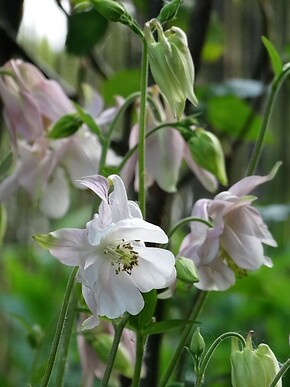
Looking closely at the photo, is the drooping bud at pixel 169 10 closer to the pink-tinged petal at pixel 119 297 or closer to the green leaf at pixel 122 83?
the pink-tinged petal at pixel 119 297

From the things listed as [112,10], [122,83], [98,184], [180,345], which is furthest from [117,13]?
[122,83]

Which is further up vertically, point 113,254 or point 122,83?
point 113,254

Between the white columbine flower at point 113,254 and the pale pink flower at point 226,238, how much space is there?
0.11m

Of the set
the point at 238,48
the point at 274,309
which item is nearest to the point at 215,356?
the point at 274,309

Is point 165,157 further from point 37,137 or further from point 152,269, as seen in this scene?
point 152,269

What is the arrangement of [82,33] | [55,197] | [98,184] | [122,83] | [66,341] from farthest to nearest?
1. [122,83]
2. [82,33]
3. [55,197]
4. [66,341]
5. [98,184]

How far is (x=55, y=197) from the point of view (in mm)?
881

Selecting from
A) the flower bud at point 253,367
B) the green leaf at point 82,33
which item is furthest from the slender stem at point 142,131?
the green leaf at point 82,33

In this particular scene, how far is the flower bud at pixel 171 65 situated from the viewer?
1.92ft

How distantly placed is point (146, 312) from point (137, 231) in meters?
0.08

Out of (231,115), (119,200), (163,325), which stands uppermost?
(119,200)

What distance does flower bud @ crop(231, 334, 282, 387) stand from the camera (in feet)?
1.79

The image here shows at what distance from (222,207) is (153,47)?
0.48 feet

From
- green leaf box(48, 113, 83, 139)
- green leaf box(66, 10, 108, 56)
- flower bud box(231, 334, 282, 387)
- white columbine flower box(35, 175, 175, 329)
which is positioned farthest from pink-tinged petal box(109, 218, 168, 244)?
green leaf box(66, 10, 108, 56)
